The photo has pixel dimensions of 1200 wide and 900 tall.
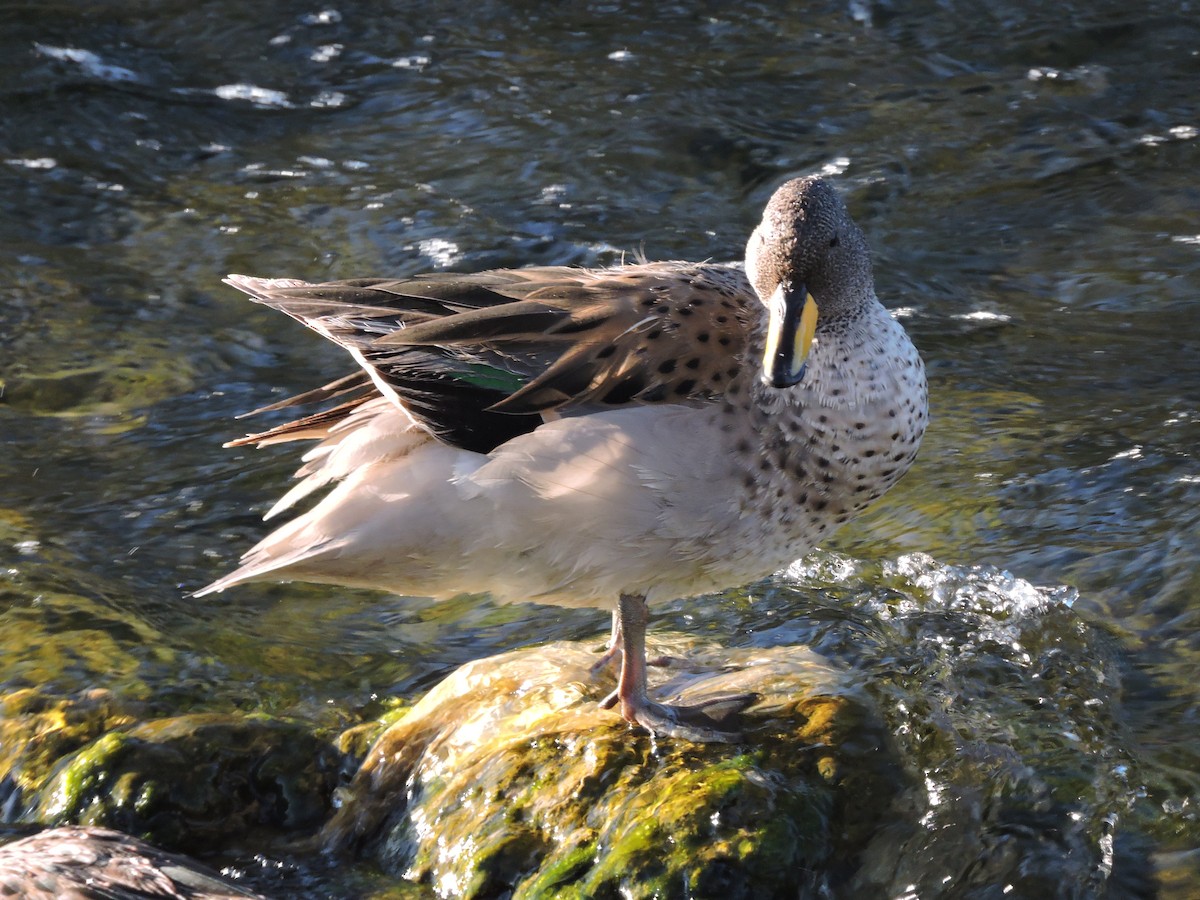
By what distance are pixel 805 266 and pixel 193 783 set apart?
2.35m

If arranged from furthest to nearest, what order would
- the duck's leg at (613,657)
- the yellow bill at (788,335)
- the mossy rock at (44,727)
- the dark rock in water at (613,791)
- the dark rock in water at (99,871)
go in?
the duck's leg at (613,657)
the mossy rock at (44,727)
the yellow bill at (788,335)
the dark rock in water at (613,791)
the dark rock in water at (99,871)

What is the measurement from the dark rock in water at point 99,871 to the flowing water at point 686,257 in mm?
933

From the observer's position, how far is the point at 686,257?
8141mm

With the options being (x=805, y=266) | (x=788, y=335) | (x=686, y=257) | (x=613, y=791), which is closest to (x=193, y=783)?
(x=613, y=791)

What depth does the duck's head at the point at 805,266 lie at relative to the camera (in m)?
4.18

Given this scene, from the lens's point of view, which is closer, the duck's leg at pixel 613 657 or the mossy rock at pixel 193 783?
the mossy rock at pixel 193 783

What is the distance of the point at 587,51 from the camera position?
1033 centimetres

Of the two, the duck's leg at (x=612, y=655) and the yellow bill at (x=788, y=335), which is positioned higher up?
the yellow bill at (x=788, y=335)

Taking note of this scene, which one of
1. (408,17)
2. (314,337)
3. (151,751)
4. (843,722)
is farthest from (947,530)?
(408,17)

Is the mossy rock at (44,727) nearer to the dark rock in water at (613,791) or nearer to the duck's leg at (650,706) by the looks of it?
the dark rock in water at (613,791)

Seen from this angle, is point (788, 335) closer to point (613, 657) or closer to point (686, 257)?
point (613, 657)

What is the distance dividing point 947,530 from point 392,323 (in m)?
2.48

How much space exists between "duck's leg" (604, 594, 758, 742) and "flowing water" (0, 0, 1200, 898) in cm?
47

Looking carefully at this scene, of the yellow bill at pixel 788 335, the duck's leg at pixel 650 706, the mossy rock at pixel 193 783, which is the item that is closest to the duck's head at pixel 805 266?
the yellow bill at pixel 788 335
